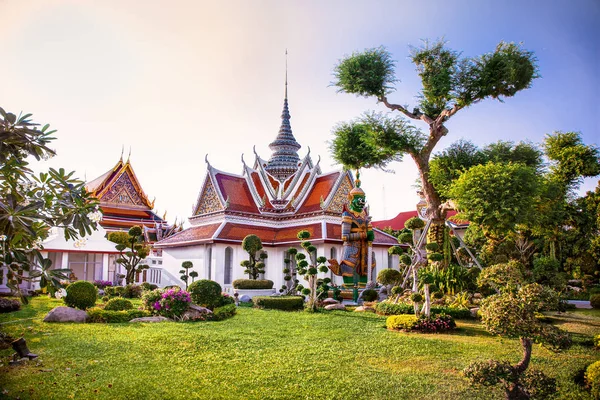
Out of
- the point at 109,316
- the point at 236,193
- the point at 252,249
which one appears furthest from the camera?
the point at 236,193

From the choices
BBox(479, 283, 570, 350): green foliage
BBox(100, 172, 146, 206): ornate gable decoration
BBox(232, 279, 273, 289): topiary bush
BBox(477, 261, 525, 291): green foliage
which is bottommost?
BBox(232, 279, 273, 289): topiary bush

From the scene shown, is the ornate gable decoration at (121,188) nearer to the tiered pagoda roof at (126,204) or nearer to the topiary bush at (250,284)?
the tiered pagoda roof at (126,204)

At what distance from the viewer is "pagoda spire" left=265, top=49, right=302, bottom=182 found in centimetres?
2809

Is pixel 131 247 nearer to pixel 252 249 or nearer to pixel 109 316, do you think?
pixel 252 249

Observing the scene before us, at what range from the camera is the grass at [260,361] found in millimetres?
5477

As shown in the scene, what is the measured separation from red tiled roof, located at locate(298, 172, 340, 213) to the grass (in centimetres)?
1211

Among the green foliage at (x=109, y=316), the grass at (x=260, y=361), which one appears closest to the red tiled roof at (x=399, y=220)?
the grass at (x=260, y=361)

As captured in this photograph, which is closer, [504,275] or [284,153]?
[504,275]

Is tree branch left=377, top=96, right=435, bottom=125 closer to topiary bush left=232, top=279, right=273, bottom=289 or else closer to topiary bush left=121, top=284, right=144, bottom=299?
topiary bush left=232, top=279, right=273, bottom=289

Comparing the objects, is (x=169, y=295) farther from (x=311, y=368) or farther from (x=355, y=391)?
(x=355, y=391)

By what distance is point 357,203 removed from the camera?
16312 mm

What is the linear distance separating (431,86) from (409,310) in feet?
21.6

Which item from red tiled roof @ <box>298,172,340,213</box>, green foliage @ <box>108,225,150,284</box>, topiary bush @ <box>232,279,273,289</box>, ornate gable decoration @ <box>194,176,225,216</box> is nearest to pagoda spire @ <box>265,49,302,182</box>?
red tiled roof @ <box>298,172,340,213</box>

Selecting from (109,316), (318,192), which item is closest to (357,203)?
(318,192)
